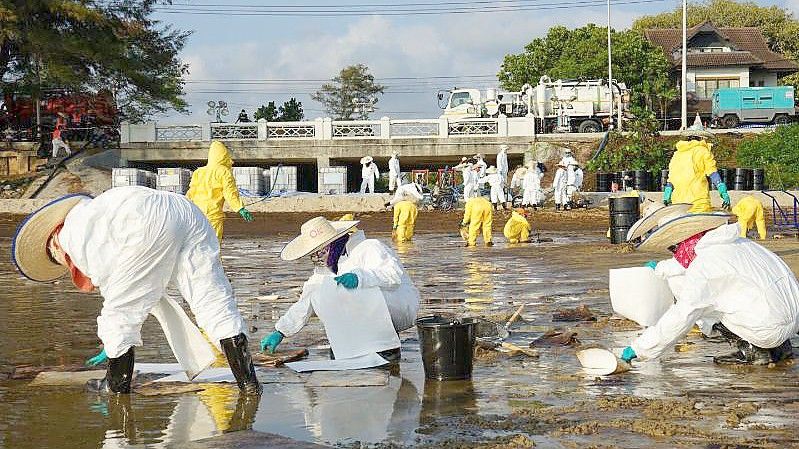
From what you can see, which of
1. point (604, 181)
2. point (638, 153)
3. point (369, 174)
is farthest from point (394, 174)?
point (638, 153)

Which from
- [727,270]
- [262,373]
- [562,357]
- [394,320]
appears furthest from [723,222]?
[262,373]

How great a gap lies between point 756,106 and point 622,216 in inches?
1214

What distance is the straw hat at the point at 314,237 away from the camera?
742cm

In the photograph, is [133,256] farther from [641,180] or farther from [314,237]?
[641,180]

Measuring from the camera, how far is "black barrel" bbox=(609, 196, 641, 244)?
1830 cm

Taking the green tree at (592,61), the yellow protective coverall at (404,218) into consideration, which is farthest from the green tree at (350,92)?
the yellow protective coverall at (404,218)

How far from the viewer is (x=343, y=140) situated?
123 ft

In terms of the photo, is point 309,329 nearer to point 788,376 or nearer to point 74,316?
point 74,316

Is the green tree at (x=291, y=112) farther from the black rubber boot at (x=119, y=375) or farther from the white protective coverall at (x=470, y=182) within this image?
the black rubber boot at (x=119, y=375)

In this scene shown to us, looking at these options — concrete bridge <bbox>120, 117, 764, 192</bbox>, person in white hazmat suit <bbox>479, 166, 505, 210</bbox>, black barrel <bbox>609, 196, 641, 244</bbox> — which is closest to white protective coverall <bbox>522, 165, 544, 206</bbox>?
person in white hazmat suit <bbox>479, 166, 505, 210</bbox>

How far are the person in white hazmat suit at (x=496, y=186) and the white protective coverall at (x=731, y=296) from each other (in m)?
23.1

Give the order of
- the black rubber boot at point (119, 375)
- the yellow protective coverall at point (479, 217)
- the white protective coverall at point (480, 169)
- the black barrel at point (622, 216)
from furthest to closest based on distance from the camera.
Result: the white protective coverall at point (480, 169)
the yellow protective coverall at point (479, 217)
the black barrel at point (622, 216)
the black rubber boot at point (119, 375)

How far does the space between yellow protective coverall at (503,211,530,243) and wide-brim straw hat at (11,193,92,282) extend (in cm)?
1439

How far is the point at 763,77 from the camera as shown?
6338cm
